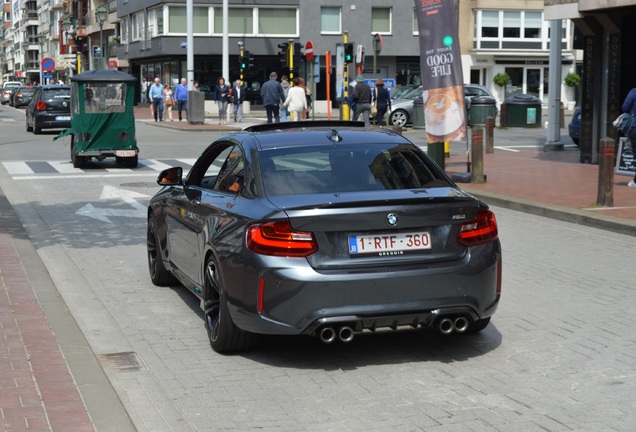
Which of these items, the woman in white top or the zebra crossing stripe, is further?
the woman in white top

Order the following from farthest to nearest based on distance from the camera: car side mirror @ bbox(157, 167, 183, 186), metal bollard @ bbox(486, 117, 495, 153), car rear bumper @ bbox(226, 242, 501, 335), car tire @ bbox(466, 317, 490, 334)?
1. metal bollard @ bbox(486, 117, 495, 153)
2. car side mirror @ bbox(157, 167, 183, 186)
3. car tire @ bbox(466, 317, 490, 334)
4. car rear bumper @ bbox(226, 242, 501, 335)

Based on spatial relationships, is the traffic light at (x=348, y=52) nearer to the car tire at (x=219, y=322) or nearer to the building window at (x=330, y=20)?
the building window at (x=330, y=20)

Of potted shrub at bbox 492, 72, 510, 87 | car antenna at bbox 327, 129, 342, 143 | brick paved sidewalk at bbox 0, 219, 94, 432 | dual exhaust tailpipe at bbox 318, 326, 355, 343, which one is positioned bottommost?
brick paved sidewalk at bbox 0, 219, 94, 432

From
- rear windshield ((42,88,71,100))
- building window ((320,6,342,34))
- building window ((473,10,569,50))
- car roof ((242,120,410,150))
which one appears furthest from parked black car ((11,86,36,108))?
car roof ((242,120,410,150))

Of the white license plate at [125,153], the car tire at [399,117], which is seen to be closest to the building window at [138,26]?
the car tire at [399,117]

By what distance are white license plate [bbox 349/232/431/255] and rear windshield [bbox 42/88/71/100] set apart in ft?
98.6

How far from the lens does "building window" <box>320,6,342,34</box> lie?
65.2 metres

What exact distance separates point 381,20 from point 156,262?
192ft

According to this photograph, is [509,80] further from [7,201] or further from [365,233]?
[365,233]

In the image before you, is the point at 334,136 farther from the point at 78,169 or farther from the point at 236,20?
the point at 236,20

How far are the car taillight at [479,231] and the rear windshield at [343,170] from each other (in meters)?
0.39

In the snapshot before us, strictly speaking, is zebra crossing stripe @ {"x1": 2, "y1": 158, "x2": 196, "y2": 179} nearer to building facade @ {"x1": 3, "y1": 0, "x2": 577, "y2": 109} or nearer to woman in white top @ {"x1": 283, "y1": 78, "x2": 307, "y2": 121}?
woman in white top @ {"x1": 283, "y1": 78, "x2": 307, "y2": 121}

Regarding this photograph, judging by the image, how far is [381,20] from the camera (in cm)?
6619

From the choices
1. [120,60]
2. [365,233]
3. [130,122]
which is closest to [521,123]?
[130,122]
